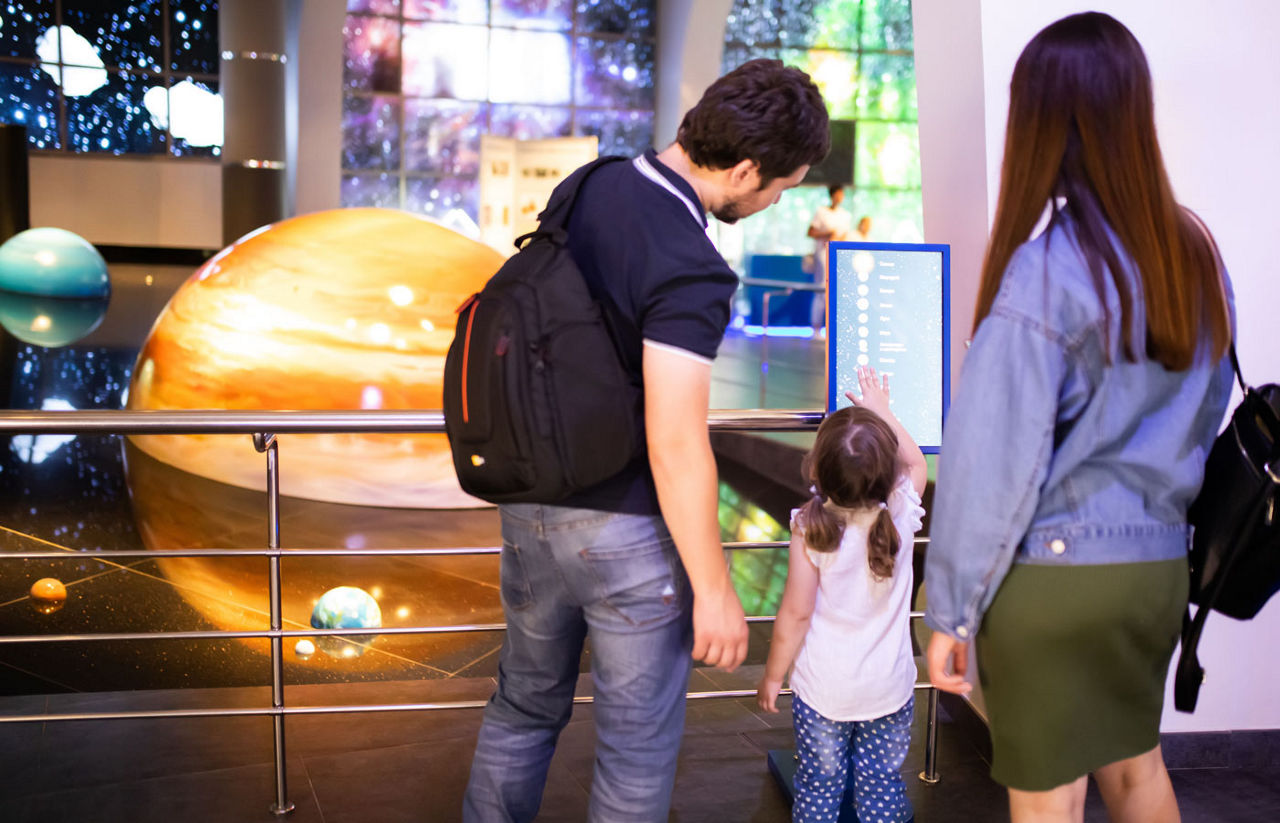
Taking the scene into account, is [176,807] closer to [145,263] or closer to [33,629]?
[33,629]

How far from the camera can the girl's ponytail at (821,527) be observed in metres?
2.29

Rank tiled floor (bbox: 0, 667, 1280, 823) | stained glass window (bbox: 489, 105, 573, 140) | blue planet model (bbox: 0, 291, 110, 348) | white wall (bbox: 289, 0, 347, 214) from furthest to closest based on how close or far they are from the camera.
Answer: stained glass window (bbox: 489, 105, 573, 140), white wall (bbox: 289, 0, 347, 214), blue planet model (bbox: 0, 291, 110, 348), tiled floor (bbox: 0, 667, 1280, 823)

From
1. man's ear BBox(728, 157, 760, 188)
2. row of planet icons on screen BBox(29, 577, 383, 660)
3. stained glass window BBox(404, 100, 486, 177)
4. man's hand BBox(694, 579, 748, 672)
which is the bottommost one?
row of planet icons on screen BBox(29, 577, 383, 660)

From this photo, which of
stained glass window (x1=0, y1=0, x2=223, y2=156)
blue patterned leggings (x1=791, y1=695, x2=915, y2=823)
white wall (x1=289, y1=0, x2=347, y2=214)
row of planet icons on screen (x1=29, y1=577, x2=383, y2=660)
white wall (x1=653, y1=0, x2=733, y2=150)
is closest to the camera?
blue patterned leggings (x1=791, y1=695, x2=915, y2=823)

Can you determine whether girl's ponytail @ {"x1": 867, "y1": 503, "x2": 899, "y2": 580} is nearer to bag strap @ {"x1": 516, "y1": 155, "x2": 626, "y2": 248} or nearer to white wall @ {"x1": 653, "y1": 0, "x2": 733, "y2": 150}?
bag strap @ {"x1": 516, "y1": 155, "x2": 626, "y2": 248}

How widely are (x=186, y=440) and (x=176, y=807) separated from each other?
4.54m

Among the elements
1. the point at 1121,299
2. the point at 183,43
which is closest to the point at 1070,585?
the point at 1121,299

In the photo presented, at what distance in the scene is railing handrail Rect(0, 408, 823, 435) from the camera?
2400 mm

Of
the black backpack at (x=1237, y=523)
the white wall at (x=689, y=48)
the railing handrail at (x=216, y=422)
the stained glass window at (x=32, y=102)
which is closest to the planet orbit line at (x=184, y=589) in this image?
the railing handrail at (x=216, y=422)

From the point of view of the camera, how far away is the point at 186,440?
6906 mm

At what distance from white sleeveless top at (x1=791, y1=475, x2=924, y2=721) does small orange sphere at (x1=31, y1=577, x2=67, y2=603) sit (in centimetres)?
370

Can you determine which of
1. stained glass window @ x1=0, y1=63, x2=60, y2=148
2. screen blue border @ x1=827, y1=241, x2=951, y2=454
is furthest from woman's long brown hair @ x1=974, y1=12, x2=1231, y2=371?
stained glass window @ x1=0, y1=63, x2=60, y2=148

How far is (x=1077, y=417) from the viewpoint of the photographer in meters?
1.63

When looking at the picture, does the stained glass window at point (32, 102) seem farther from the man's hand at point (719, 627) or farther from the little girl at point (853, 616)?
the man's hand at point (719, 627)
